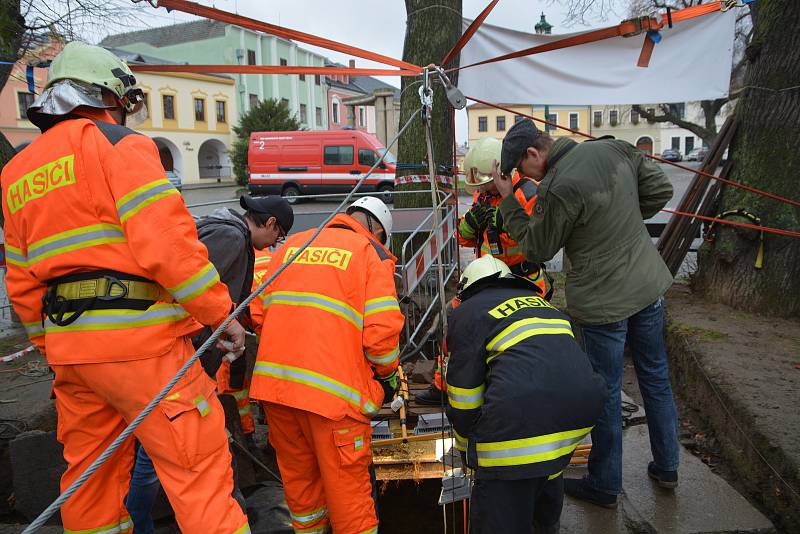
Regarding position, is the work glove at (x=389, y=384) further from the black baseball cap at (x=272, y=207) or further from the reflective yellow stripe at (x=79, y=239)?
the reflective yellow stripe at (x=79, y=239)

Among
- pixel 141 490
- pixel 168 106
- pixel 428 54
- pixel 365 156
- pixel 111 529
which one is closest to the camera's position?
pixel 111 529

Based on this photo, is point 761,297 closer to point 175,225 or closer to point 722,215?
point 722,215

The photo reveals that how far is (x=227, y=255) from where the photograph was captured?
281cm

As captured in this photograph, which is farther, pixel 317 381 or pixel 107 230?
pixel 317 381

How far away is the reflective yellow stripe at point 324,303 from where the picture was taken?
260 cm

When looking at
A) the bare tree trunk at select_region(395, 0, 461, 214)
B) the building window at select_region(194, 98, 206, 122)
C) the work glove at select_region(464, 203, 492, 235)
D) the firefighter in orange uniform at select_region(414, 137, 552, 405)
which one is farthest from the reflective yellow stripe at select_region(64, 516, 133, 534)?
the building window at select_region(194, 98, 206, 122)

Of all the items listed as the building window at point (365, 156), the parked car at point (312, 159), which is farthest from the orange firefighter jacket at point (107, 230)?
the building window at point (365, 156)

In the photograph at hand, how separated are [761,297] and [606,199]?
3435 mm

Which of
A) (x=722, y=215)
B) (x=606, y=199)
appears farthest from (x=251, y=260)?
(x=722, y=215)

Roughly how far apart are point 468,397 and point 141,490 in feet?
5.06

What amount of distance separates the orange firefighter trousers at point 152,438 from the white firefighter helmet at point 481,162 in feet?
8.76

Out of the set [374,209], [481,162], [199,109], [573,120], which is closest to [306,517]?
[374,209]

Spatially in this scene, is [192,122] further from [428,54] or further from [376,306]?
[376,306]

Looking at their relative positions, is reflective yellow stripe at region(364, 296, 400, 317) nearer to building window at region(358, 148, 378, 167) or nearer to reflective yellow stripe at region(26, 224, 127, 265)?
reflective yellow stripe at region(26, 224, 127, 265)
